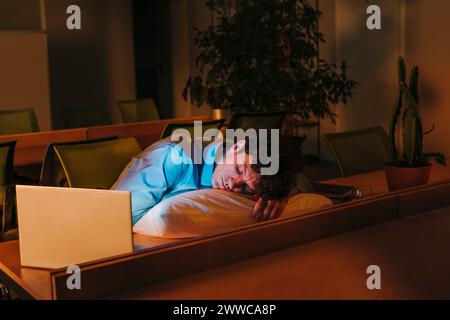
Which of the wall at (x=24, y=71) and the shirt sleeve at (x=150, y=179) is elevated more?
the wall at (x=24, y=71)

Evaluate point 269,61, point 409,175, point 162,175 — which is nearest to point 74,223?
point 162,175

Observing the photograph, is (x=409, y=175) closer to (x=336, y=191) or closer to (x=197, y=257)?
(x=336, y=191)

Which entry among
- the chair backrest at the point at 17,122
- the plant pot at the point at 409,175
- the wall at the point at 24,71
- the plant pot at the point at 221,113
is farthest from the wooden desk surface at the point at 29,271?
the wall at the point at 24,71

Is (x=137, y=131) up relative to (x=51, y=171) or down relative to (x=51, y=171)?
up

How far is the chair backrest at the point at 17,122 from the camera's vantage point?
511cm

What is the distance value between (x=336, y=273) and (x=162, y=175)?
3.26 ft

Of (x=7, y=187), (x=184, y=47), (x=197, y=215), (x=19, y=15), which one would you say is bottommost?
(x=7, y=187)

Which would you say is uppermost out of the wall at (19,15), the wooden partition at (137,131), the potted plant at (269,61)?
the wall at (19,15)

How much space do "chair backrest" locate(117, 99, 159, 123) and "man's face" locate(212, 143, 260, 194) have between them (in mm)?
4186

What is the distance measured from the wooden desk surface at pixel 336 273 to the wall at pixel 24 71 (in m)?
5.56

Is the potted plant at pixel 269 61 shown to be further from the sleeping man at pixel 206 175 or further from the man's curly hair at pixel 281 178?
the man's curly hair at pixel 281 178

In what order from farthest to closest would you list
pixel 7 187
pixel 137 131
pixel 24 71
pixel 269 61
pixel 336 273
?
pixel 24 71 → pixel 269 61 → pixel 137 131 → pixel 7 187 → pixel 336 273

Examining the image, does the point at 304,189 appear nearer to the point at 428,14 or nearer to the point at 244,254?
the point at 244,254

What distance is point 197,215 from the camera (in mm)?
2029
